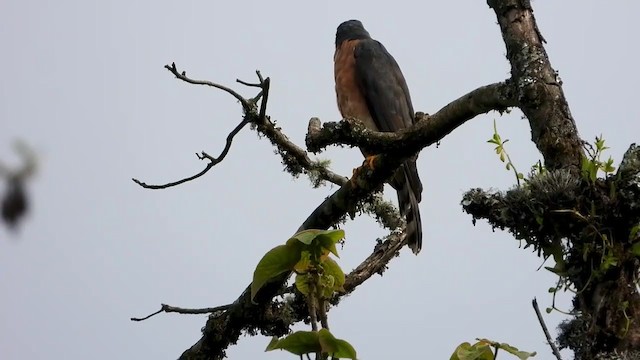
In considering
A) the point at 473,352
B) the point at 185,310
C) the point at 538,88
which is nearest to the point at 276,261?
the point at 473,352

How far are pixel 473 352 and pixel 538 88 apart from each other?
1.51m

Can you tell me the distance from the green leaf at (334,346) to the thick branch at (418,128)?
166cm

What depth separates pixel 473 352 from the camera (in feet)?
4.68

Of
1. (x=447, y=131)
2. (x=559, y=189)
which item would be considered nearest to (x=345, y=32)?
(x=447, y=131)

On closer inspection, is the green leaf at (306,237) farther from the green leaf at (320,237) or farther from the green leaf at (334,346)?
the green leaf at (334,346)

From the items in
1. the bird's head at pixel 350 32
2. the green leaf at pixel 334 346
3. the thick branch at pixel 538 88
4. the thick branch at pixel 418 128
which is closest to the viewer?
the green leaf at pixel 334 346

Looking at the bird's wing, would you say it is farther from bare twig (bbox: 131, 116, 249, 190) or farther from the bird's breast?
bare twig (bbox: 131, 116, 249, 190)

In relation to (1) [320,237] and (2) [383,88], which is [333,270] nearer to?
(1) [320,237]

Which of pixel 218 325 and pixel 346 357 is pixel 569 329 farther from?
pixel 218 325

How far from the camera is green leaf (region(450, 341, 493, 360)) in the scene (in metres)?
1.42

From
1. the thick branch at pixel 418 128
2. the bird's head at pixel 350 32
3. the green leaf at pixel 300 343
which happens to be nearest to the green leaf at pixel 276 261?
the green leaf at pixel 300 343

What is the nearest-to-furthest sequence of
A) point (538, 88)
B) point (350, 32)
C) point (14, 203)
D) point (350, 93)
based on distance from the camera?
point (14, 203)
point (538, 88)
point (350, 93)
point (350, 32)

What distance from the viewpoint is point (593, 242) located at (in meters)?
2.19

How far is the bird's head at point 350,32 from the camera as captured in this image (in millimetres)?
7453
